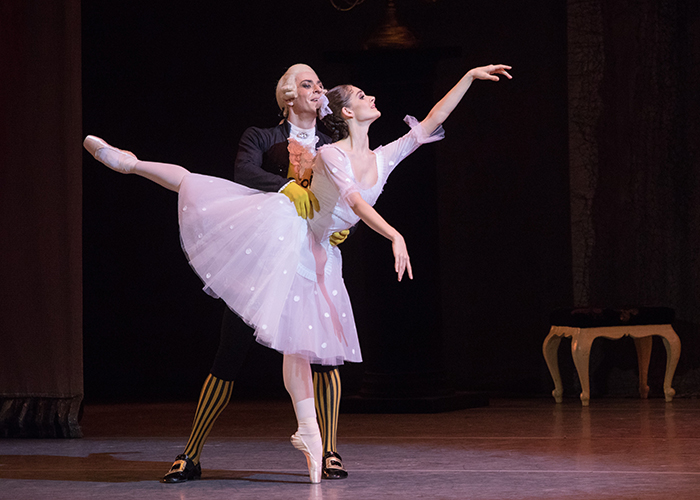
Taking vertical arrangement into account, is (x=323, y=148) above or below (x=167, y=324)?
above

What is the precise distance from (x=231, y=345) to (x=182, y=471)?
1.33 feet

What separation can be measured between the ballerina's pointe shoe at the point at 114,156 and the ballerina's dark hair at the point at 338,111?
647 mm

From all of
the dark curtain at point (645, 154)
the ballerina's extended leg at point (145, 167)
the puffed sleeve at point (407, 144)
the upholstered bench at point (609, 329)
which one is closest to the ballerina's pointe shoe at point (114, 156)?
the ballerina's extended leg at point (145, 167)

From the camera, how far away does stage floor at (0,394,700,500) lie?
9.35ft

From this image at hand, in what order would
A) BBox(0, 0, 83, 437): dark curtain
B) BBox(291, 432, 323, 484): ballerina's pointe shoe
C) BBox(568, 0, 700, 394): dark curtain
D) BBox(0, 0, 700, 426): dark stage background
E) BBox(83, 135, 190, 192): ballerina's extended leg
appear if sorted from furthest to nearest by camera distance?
1. BBox(568, 0, 700, 394): dark curtain
2. BBox(0, 0, 700, 426): dark stage background
3. BBox(0, 0, 83, 437): dark curtain
4. BBox(83, 135, 190, 192): ballerina's extended leg
5. BBox(291, 432, 323, 484): ballerina's pointe shoe

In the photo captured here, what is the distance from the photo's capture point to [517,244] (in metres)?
6.15

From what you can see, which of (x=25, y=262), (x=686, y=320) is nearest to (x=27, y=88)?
(x=25, y=262)

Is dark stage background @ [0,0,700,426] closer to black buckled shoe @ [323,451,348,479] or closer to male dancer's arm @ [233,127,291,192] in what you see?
male dancer's arm @ [233,127,291,192]

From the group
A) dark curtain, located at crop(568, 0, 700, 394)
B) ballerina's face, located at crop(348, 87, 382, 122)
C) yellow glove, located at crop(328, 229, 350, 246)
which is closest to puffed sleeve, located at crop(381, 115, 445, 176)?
ballerina's face, located at crop(348, 87, 382, 122)

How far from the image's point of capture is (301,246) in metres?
3.04

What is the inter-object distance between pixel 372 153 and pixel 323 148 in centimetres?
17

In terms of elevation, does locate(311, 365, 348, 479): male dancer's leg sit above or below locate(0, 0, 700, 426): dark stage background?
below

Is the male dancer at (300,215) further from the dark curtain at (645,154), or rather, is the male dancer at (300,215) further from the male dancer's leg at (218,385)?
the dark curtain at (645,154)

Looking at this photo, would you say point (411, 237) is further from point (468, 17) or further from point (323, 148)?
point (323, 148)
